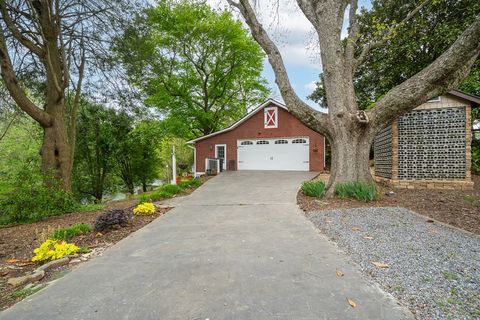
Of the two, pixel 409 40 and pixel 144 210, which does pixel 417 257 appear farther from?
pixel 409 40

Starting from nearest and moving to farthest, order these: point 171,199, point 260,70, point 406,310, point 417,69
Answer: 1. point 406,310
2. point 171,199
3. point 417,69
4. point 260,70

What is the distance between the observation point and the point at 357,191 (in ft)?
19.8

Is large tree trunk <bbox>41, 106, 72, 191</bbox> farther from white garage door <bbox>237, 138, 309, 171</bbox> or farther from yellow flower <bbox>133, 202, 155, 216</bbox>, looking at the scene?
white garage door <bbox>237, 138, 309, 171</bbox>

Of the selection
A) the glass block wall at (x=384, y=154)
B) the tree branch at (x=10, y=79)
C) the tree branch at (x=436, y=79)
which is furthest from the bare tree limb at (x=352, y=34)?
the tree branch at (x=10, y=79)

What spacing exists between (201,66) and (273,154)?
9116 millimetres

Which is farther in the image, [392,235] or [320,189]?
[320,189]

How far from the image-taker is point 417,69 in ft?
44.9

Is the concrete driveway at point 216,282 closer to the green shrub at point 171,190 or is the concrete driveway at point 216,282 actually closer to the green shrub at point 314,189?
the green shrub at point 314,189

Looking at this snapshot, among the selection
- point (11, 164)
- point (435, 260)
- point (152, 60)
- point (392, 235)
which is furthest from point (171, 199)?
point (11, 164)

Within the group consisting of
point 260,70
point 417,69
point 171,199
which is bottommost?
point 171,199

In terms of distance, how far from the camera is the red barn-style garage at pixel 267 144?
537 inches

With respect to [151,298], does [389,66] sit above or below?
above

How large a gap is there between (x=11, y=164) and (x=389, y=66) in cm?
2492

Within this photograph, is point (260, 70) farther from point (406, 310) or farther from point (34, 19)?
point (406, 310)
